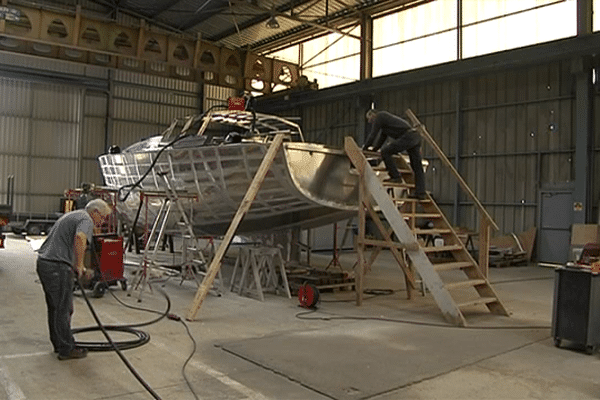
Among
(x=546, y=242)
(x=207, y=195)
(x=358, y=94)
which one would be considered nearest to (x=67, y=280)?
(x=207, y=195)

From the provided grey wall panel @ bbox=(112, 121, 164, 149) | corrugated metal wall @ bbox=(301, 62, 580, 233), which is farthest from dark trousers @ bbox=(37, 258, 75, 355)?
grey wall panel @ bbox=(112, 121, 164, 149)

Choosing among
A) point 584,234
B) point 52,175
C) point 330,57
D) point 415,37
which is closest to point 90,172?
point 52,175

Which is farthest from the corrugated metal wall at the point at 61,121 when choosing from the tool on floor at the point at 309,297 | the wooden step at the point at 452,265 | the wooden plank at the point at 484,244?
the wooden step at the point at 452,265

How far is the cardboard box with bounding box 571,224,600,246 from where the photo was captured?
11742 millimetres

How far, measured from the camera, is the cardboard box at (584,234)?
38.5ft

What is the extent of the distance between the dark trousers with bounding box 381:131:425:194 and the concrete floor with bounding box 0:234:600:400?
1756 millimetres

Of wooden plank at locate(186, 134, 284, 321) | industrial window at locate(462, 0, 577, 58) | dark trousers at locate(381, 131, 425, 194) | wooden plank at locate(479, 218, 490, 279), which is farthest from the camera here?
industrial window at locate(462, 0, 577, 58)

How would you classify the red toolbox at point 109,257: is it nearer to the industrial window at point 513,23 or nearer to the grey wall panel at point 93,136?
the industrial window at point 513,23

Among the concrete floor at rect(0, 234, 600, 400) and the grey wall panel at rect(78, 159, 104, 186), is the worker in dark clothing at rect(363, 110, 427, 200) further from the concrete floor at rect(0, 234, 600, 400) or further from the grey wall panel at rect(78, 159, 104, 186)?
the grey wall panel at rect(78, 159, 104, 186)

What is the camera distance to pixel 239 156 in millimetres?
6941

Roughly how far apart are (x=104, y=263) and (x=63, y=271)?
3029 millimetres

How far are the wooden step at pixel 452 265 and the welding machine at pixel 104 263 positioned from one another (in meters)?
4.22

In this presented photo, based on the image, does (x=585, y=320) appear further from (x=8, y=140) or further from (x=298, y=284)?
(x=8, y=140)

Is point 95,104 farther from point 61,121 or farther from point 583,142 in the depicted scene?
point 583,142
